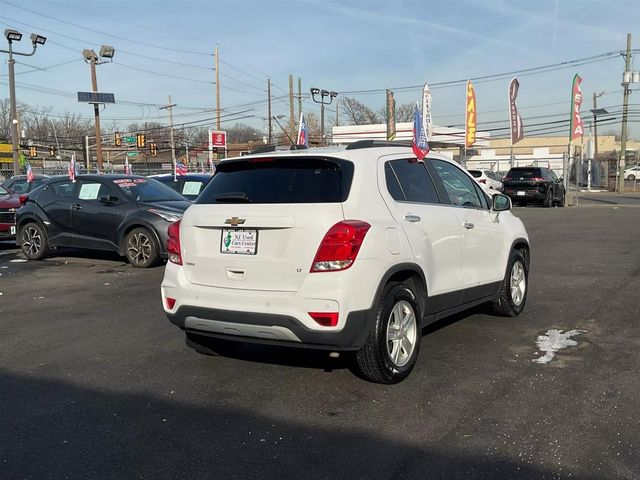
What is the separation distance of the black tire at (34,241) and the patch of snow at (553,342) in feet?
30.8

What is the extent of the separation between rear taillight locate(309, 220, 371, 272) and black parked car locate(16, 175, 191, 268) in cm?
657

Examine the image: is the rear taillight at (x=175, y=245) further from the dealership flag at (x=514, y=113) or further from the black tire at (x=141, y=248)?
the dealership flag at (x=514, y=113)

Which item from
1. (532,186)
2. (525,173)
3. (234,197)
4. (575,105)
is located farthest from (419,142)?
(575,105)

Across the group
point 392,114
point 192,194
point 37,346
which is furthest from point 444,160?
point 392,114

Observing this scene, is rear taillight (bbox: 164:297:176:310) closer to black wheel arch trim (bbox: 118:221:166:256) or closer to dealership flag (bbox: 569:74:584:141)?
black wheel arch trim (bbox: 118:221:166:256)

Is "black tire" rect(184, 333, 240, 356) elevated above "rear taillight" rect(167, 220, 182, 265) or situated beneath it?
situated beneath

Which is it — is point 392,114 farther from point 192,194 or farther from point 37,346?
point 37,346

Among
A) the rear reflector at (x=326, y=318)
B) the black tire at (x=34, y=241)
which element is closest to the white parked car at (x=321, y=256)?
the rear reflector at (x=326, y=318)

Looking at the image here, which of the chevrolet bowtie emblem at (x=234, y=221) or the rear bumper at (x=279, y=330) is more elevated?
the chevrolet bowtie emblem at (x=234, y=221)

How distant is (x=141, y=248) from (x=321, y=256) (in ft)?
23.2

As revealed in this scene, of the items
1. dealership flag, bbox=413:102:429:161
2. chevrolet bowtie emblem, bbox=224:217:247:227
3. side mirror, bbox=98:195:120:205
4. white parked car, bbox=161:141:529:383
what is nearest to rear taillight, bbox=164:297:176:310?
white parked car, bbox=161:141:529:383

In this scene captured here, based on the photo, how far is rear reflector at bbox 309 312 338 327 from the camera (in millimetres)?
3984

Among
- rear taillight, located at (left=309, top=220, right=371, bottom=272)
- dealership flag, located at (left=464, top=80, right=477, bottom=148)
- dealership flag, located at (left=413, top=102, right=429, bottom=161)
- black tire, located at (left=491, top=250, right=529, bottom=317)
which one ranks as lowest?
black tire, located at (left=491, top=250, right=529, bottom=317)

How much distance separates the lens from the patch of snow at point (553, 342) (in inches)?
200
